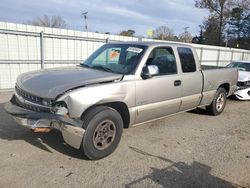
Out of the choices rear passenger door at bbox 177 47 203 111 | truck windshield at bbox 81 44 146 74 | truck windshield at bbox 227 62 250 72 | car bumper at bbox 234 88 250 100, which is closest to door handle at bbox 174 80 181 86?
rear passenger door at bbox 177 47 203 111

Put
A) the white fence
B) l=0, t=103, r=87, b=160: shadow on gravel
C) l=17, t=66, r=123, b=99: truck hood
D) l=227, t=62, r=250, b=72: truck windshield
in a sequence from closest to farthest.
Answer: l=17, t=66, r=123, b=99: truck hood, l=0, t=103, r=87, b=160: shadow on gravel, the white fence, l=227, t=62, r=250, b=72: truck windshield

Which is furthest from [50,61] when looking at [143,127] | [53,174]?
[53,174]

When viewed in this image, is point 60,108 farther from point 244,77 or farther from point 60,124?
point 244,77

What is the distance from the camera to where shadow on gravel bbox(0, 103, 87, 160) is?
4.32 metres

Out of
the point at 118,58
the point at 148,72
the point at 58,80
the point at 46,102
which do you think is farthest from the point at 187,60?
the point at 46,102

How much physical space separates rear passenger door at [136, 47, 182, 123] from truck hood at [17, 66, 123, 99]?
62cm

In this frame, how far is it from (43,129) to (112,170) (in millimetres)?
1155

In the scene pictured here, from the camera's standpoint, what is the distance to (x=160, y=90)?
4957 mm

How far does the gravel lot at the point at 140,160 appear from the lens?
3496 millimetres

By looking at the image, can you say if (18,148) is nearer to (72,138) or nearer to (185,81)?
(72,138)

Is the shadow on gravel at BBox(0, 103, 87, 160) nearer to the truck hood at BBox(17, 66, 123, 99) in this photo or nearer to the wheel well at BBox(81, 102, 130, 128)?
the truck hood at BBox(17, 66, 123, 99)

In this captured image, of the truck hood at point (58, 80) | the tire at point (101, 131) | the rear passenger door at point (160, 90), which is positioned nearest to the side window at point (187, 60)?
the rear passenger door at point (160, 90)

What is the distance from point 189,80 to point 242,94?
4.52 m

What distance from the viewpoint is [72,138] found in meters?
3.72
